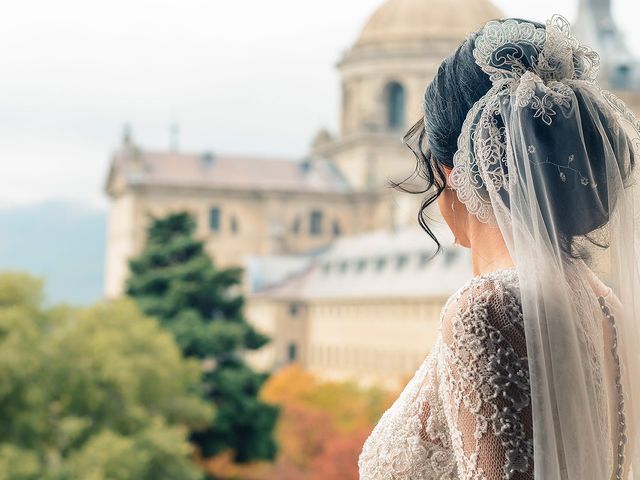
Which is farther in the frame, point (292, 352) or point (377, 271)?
point (292, 352)

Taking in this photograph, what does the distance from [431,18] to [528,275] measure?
88208 mm

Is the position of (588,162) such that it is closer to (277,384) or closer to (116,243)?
(277,384)

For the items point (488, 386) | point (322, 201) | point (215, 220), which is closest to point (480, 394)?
point (488, 386)

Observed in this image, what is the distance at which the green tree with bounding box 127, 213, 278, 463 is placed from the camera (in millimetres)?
38969

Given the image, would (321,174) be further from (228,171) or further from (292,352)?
(292,352)

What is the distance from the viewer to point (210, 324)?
42.8m

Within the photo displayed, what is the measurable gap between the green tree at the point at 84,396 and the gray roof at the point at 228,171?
55566 mm

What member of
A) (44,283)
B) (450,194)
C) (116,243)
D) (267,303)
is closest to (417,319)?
(267,303)

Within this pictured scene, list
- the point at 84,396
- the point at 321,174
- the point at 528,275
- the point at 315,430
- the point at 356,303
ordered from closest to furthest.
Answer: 1. the point at 528,275
2. the point at 84,396
3. the point at 315,430
4. the point at 356,303
5. the point at 321,174

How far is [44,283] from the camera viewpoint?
110 ft

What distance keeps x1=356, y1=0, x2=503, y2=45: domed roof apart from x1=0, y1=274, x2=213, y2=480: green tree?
5627 cm

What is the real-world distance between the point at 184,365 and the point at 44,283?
561 centimetres

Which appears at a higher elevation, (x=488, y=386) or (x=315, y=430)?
(x=315, y=430)

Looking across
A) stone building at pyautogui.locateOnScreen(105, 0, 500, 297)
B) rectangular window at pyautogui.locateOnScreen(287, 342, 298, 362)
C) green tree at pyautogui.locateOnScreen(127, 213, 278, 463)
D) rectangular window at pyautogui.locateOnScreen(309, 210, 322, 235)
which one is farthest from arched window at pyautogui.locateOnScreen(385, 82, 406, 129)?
green tree at pyautogui.locateOnScreen(127, 213, 278, 463)
